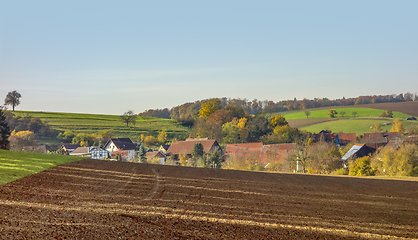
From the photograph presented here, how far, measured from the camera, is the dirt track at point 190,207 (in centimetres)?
965

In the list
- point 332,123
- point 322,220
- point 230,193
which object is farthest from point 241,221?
point 332,123

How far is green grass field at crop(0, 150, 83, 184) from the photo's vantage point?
15469 mm

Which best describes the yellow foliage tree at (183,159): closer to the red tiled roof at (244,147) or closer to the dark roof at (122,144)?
the red tiled roof at (244,147)

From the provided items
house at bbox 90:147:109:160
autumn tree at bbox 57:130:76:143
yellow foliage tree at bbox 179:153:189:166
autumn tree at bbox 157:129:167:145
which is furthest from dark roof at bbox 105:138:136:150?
autumn tree at bbox 157:129:167:145

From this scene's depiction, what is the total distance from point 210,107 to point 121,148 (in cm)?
2925

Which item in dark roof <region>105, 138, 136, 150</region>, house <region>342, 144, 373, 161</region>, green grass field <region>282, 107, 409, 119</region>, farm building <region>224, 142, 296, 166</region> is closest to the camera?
farm building <region>224, 142, 296, 166</region>

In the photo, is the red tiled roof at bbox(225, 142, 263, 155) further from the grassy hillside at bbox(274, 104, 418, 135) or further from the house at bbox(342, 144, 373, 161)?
the grassy hillside at bbox(274, 104, 418, 135)

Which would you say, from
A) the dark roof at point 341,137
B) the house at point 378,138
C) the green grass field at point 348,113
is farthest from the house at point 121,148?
the green grass field at point 348,113

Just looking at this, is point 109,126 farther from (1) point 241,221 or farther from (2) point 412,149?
(1) point 241,221

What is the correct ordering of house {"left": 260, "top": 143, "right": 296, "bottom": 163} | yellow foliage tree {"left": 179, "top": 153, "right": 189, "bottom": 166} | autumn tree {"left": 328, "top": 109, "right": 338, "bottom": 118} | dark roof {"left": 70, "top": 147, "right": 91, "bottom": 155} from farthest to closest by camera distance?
1. autumn tree {"left": 328, "top": 109, "right": 338, "bottom": 118}
2. dark roof {"left": 70, "top": 147, "right": 91, "bottom": 155}
3. yellow foliage tree {"left": 179, "top": 153, "right": 189, "bottom": 166}
4. house {"left": 260, "top": 143, "right": 296, "bottom": 163}

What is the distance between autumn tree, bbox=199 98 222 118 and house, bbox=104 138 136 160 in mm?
23939

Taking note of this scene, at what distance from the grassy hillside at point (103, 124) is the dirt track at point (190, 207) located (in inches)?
2420

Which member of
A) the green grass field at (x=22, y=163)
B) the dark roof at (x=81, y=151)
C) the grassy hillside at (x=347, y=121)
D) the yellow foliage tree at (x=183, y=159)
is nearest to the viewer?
the green grass field at (x=22, y=163)

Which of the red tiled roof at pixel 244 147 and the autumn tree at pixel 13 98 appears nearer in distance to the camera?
the autumn tree at pixel 13 98
